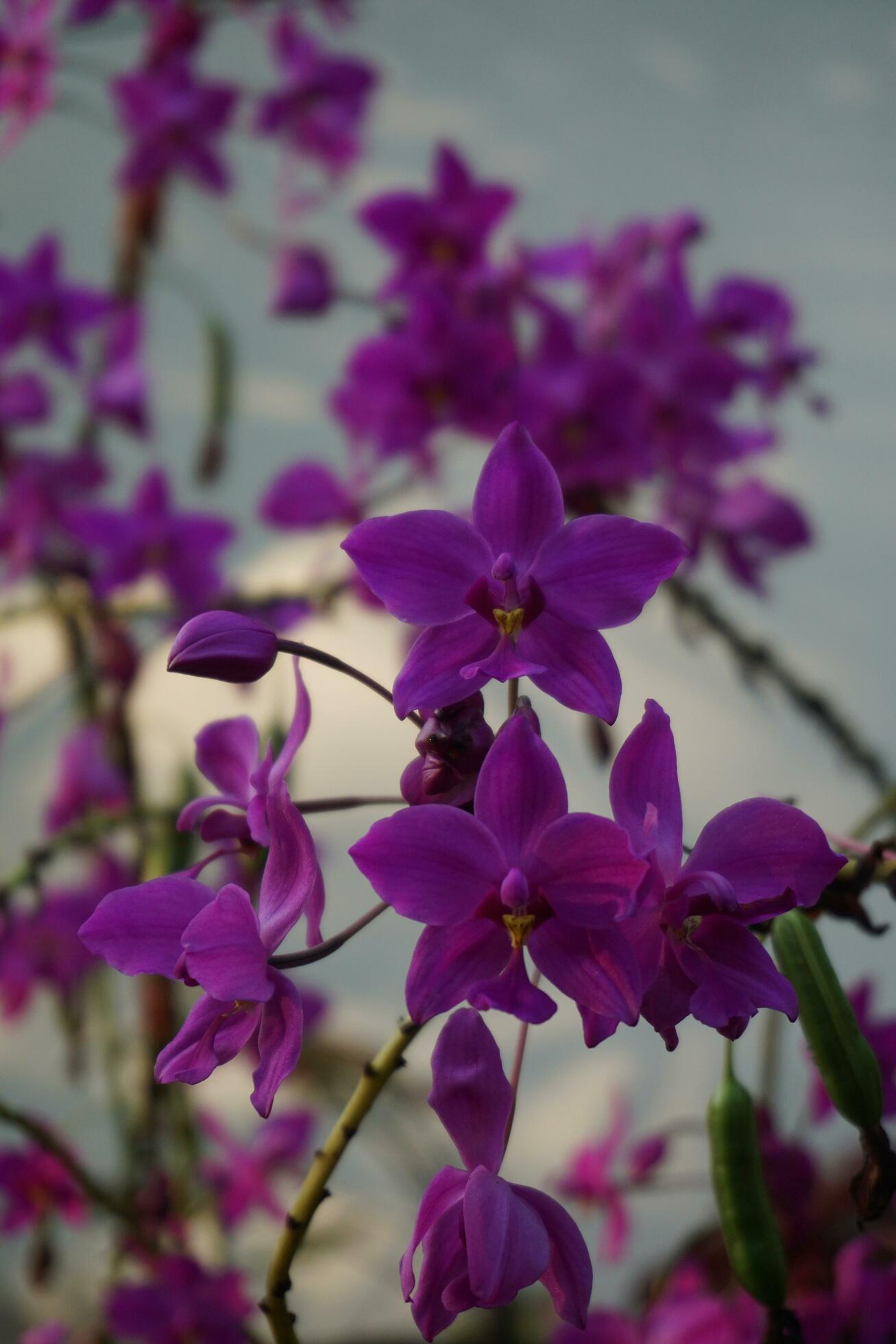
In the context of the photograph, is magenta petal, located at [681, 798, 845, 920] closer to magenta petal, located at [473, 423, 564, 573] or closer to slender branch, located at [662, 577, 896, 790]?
magenta petal, located at [473, 423, 564, 573]

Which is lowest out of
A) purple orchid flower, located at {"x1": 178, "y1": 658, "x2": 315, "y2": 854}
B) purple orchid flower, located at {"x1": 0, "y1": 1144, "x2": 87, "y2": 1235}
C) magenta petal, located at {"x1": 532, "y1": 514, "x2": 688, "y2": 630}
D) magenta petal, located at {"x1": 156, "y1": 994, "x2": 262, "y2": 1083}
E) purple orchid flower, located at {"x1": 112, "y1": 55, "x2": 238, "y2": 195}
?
purple orchid flower, located at {"x1": 0, "y1": 1144, "x2": 87, "y2": 1235}

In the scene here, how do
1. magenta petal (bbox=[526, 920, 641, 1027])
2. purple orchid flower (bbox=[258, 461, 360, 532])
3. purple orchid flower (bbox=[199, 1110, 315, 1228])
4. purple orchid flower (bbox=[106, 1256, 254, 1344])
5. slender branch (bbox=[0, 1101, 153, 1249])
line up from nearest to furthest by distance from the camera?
magenta petal (bbox=[526, 920, 641, 1027])
slender branch (bbox=[0, 1101, 153, 1249])
purple orchid flower (bbox=[106, 1256, 254, 1344])
purple orchid flower (bbox=[258, 461, 360, 532])
purple orchid flower (bbox=[199, 1110, 315, 1228])

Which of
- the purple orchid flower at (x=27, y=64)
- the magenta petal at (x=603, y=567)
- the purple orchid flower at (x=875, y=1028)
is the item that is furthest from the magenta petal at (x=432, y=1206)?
the purple orchid flower at (x=27, y=64)

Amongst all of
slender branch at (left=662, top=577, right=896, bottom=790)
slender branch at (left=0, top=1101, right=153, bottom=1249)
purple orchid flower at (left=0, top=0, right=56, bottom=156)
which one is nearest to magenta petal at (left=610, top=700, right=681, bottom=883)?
slender branch at (left=0, top=1101, right=153, bottom=1249)

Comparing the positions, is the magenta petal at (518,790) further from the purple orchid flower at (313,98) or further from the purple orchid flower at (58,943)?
the purple orchid flower at (313,98)

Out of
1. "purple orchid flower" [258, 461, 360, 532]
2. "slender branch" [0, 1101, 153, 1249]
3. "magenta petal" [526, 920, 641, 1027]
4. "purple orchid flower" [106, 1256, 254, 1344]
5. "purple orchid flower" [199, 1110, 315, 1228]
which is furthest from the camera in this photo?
"purple orchid flower" [199, 1110, 315, 1228]

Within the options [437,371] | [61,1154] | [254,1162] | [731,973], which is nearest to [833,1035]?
[731,973]

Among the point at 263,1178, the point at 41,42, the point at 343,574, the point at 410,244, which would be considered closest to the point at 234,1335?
the point at 263,1178
